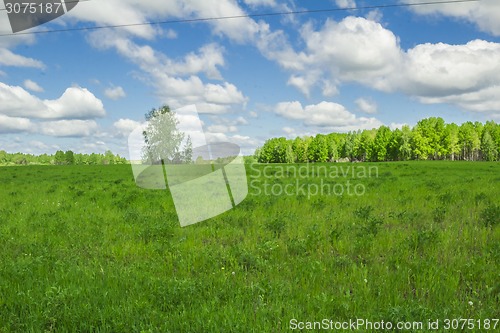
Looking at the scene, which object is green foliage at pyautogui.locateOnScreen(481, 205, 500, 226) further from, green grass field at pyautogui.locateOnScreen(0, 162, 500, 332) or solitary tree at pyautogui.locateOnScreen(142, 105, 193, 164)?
solitary tree at pyautogui.locateOnScreen(142, 105, 193, 164)

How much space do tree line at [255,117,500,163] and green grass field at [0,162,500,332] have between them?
10220cm

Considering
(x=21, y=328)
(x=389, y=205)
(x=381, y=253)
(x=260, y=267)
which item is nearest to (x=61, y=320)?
(x=21, y=328)

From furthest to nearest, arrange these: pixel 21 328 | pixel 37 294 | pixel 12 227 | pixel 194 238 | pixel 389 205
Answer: pixel 389 205, pixel 12 227, pixel 194 238, pixel 37 294, pixel 21 328

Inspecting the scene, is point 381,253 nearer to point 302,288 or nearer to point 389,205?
point 302,288

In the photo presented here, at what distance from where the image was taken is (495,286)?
536 centimetres

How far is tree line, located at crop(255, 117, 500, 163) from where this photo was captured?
339ft

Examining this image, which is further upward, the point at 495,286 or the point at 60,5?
the point at 60,5

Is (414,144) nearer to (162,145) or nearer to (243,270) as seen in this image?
(162,145)

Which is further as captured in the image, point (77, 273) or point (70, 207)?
point (70, 207)

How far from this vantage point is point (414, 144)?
102m

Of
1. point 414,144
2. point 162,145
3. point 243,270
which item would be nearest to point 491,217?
point 243,270

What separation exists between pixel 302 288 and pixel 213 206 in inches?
323

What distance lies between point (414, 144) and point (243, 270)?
108494 mm

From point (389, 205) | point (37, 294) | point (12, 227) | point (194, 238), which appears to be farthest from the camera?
point (389, 205)
